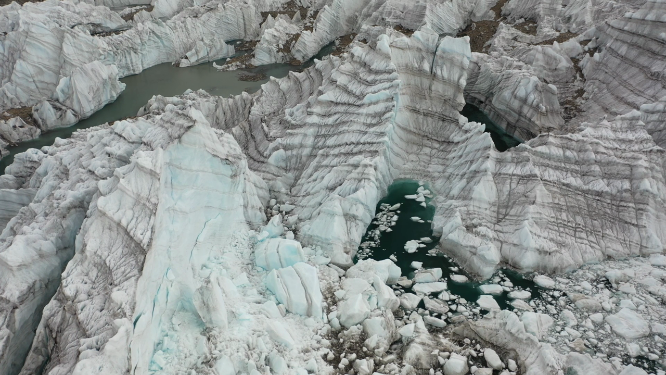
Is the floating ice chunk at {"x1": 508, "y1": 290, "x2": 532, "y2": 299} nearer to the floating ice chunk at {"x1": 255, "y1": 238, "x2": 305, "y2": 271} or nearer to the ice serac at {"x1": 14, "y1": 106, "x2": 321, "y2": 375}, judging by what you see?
the ice serac at {"x1": 14, "y1": 106, "x2": 321, "y2": 375}

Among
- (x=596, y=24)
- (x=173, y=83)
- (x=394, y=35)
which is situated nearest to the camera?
(x=394, y=35)

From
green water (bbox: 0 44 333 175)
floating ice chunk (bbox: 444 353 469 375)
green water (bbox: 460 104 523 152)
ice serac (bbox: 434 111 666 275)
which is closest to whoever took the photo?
floating ice chunk (bbox: 444 353 469 375)

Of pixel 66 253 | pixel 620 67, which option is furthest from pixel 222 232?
pixel 620 67

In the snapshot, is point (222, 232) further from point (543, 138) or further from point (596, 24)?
point (596, 24)

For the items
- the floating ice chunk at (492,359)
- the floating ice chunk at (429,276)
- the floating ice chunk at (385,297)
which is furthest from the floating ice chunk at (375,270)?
the floating ice chunk at (492,359)

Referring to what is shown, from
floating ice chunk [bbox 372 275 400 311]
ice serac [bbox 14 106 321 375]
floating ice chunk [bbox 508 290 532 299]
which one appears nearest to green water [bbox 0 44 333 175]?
ice serac [bbox 14 106 321 375]

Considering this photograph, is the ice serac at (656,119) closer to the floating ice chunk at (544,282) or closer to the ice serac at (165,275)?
the floating ice chunk at (544,282)

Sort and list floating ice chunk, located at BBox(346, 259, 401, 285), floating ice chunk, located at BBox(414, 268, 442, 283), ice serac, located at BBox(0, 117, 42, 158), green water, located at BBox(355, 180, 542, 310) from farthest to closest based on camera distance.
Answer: ice serac, located at BBox(0, 117, 42, 158) → floating ice chunk, located at BBox(414, 268, 442, 283) → green water, located at BBox(355, 180, 542, 310) → floating ice chunk, located at BBox(346, 259, 401, 285)
